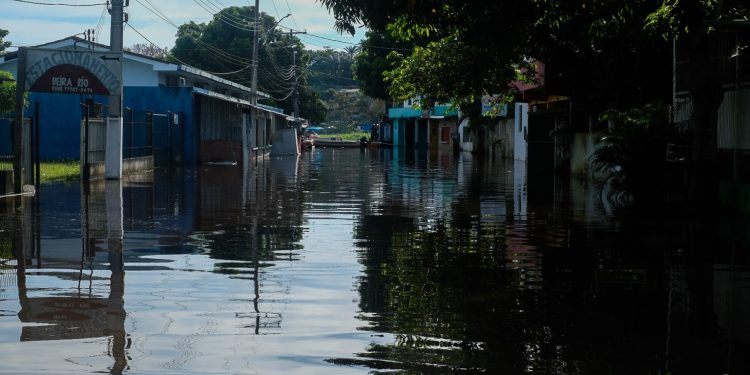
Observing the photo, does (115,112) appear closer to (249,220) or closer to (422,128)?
(249,220)

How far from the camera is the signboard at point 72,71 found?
24328 mm

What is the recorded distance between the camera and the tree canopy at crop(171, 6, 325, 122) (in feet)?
252

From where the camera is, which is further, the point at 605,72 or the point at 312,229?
the point at 605,72

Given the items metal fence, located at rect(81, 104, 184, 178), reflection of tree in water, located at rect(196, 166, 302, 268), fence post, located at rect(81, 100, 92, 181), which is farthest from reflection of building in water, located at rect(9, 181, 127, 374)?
metal fence, located at rect(81, 104, 184, 178)

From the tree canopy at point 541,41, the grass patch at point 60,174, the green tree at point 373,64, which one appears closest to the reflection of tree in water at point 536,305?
the tree canopy at point 541,41

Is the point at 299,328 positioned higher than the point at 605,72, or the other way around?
the point at 605,72

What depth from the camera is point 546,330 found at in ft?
25.5

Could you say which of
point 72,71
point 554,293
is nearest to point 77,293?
point 554,293

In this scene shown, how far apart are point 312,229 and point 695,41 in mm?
8033

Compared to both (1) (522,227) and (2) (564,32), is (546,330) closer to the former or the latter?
(1) (522,227)

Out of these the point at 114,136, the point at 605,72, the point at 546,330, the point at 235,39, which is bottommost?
the point at 546,330

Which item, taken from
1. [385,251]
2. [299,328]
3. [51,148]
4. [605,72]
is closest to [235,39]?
[51,148]

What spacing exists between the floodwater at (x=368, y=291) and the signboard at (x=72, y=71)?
6436 mm

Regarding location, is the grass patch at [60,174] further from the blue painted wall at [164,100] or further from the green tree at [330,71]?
the green tree at [330,71]
